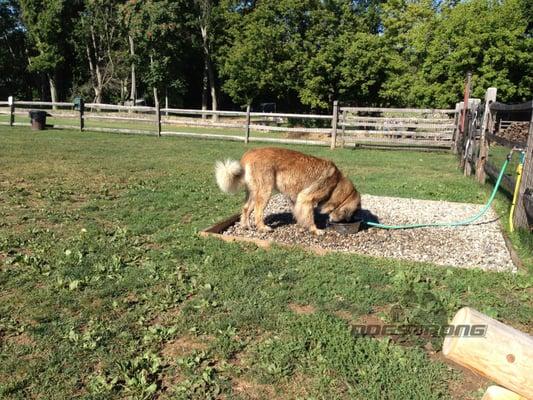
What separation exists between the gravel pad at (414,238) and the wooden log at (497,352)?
3.68m

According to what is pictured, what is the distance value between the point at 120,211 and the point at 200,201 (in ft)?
4.96

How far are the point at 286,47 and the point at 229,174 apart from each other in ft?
115

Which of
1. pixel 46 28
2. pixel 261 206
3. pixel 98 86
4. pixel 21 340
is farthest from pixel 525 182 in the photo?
pixel 46 28

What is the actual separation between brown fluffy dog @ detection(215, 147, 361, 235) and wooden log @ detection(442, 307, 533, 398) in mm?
4285

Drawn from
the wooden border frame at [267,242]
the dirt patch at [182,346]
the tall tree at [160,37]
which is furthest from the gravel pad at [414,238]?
the tall tree at [160,37]

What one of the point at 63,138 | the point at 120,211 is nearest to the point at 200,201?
the point at 120,211

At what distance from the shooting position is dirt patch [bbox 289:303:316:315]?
383cm

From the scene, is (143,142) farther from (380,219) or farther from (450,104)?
(450,104)

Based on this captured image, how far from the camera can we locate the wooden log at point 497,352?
1528mm

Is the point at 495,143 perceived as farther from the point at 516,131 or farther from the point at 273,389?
the point at 516,131

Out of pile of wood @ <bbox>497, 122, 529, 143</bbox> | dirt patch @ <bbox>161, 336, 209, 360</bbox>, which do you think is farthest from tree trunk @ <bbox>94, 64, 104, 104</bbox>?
dirt patch @ <bbox>161, 336, 209, 360</bbox>

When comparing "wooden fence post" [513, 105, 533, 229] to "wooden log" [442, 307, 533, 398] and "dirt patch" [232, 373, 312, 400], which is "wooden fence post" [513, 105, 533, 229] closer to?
"dirt patch" [232, 373, 312, 400]

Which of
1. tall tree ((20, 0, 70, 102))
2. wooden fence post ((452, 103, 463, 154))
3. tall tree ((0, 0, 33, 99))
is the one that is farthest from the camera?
tall tree ((0, 0, 33, 99))

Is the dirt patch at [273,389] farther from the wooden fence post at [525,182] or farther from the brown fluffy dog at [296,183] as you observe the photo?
the wooden fence post at [525,182]
